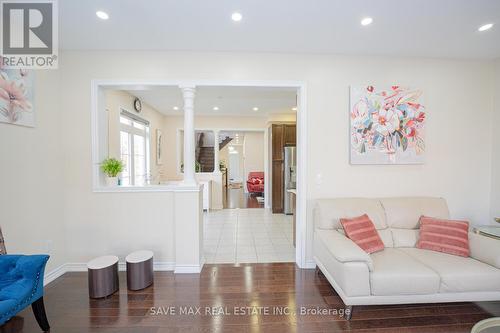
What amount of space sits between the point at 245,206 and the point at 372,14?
558cm

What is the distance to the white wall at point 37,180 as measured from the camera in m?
2.08

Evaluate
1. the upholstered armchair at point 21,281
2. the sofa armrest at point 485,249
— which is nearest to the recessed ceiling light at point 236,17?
the upholstered armchair at point 21,281

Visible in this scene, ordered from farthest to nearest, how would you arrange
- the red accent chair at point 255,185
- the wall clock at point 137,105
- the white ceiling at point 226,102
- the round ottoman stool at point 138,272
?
the red accent chair at point 255,185 → the wall clock at point 137,105 → the white ceiling at point 226,102 → the round ottoman stool at point 138,272

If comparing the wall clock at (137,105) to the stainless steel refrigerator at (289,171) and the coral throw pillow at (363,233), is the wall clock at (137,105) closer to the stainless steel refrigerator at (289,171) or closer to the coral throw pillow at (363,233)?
the stainless steel refrigerator at (289,171)

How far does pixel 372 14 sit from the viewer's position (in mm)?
2092

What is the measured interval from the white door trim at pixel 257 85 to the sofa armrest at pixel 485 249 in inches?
65.2

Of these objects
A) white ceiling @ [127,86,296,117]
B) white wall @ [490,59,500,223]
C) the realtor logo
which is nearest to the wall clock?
white ceiling @ [127,86,296,117]

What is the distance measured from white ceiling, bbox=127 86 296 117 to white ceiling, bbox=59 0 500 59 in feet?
4.60

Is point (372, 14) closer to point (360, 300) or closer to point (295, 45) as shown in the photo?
point (295, 45)

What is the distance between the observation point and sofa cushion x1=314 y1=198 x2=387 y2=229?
2.56 meters

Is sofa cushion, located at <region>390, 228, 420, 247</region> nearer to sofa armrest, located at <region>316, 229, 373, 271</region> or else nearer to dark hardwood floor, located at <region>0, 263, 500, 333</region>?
dark hardwood floor, located at <region>0, 263, 500, 333</region>

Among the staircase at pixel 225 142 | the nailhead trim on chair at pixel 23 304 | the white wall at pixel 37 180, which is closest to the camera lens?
the nailhead trim on chair at pixel 23 304

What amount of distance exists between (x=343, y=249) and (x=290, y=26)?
225cm

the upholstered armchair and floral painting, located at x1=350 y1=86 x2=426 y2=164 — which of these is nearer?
the upholstered armchair
